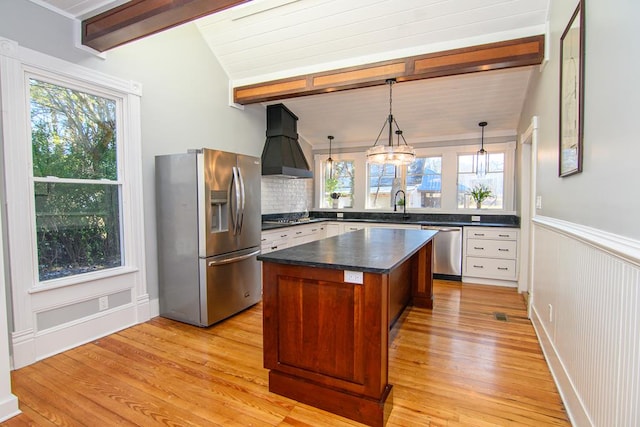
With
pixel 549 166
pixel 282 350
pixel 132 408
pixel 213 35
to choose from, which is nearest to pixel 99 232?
pixel 132 408

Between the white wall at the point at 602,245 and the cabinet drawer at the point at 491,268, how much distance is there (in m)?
2.22

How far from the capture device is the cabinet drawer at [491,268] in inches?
174

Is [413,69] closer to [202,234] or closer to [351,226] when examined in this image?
[202,234]

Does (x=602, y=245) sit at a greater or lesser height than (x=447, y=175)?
lesser

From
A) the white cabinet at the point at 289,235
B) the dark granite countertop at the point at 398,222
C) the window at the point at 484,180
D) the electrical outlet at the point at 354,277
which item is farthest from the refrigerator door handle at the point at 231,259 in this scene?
the window at the point at 484,180

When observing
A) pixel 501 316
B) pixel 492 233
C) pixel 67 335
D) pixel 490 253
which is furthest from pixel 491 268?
pixel 67 335

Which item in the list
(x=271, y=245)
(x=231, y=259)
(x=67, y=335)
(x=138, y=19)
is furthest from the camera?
(x=271, y=245)

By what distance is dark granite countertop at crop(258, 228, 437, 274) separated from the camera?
1758mm

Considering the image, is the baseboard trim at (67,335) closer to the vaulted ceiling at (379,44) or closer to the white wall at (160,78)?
the white wall at (160,78)

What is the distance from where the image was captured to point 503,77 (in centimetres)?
374

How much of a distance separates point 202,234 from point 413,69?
2.73m

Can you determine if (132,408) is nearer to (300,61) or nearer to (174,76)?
(174,76)

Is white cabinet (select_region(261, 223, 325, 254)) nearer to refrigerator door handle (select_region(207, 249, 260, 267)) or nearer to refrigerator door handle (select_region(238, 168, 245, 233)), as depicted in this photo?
refrigerator door handle (select_region(207, 249, 260, 267))

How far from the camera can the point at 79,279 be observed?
268cm
